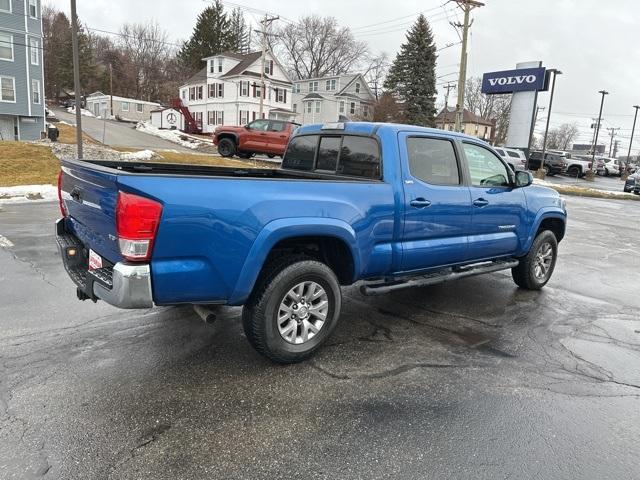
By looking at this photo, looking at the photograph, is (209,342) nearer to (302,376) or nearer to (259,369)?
(259,369)

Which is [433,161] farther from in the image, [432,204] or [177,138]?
[177,138]

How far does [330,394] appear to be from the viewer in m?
3.44

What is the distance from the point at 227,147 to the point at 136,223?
2062 cm

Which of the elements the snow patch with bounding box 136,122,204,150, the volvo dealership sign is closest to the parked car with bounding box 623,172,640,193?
the volvo dealership sign

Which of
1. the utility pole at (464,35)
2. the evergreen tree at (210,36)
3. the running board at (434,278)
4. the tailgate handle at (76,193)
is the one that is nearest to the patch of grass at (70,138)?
the utility pole at (464,35)

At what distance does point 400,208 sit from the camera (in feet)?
14.2

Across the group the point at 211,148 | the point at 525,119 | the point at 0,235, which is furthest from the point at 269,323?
the point at 525,119

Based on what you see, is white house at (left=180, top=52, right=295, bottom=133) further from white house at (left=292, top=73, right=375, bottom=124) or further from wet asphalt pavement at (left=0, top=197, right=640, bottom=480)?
wet asphalt pavement at (left=0, top=197, right=640, bottom=480)

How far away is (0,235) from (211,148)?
74.0ft

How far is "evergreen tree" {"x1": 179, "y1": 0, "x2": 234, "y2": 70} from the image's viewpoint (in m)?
69.9

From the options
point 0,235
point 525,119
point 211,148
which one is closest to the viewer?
point 0,235

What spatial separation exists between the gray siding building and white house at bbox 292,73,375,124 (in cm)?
2883

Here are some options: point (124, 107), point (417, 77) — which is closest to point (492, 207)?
point (417, 77)

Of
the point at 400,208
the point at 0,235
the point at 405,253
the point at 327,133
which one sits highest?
the point at 327,133
